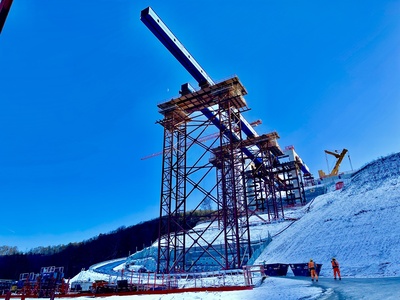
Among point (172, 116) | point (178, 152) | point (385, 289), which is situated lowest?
point (385, 289)

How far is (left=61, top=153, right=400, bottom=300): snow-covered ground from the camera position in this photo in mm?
11836

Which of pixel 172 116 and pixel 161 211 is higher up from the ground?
pixel 172 116

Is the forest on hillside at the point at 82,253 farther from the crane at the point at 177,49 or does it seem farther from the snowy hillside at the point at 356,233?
the crane at the point at 177,49

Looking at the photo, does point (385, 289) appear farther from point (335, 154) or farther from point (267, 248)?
point (335, 154)

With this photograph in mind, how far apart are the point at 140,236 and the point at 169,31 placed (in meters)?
96.6

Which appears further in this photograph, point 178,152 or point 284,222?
point 284,222

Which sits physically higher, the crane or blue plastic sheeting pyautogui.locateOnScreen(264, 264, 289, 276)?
the crane

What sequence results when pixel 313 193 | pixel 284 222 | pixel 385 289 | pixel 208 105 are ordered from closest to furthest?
1. pixel 385 289
2. pixel 208 105
3. pixel 284 222
4. pixel 313 193

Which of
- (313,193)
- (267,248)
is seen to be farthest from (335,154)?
(267,248)

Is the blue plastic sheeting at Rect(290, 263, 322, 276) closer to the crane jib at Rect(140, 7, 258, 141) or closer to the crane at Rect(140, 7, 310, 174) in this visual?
the crane at Rect(140, 7, 310, 174)

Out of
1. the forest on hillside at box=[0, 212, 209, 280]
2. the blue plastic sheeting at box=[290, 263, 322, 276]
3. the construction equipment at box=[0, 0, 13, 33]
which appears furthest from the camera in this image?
the forest on hillside at box=[0, 212, 209, 280]

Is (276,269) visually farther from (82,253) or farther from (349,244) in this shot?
(82,253)

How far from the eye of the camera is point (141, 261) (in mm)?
38125

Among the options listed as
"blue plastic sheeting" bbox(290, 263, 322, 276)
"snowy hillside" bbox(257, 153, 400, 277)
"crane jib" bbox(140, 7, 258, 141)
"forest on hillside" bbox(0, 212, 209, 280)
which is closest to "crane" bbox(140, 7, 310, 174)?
"crane jib" bbox(140, 7, 258, 141)
